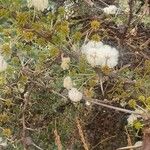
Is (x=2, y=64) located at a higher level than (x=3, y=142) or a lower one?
higher

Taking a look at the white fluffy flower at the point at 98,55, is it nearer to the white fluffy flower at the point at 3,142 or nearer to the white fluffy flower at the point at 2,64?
the white fluffy flower at the point at 2,64

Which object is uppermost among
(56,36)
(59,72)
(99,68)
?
(56,36)

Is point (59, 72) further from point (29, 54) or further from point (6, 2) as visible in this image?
point (6, 2)

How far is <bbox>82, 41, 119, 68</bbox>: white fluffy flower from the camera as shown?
6.44 feet

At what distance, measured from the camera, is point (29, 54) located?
2.67 m

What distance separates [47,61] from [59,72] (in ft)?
1.95

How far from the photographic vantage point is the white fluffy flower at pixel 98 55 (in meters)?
1.96

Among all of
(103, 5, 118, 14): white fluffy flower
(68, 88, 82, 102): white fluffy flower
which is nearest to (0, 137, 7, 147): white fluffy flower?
(68, 88, 82, 102): white fluffy flower

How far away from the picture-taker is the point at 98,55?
2.02 metres

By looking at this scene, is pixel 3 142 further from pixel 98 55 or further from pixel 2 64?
pixel 98 55

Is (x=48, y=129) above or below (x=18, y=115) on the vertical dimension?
below

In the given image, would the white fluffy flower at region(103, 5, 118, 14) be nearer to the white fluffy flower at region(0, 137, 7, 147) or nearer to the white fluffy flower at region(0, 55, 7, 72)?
the white fluffy flower at region(0, 55, 7, 72)

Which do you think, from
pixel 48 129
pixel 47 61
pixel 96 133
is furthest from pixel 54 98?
pixel 47 61

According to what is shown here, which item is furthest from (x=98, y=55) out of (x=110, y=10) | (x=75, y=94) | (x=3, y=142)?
(x=3, y=142)
